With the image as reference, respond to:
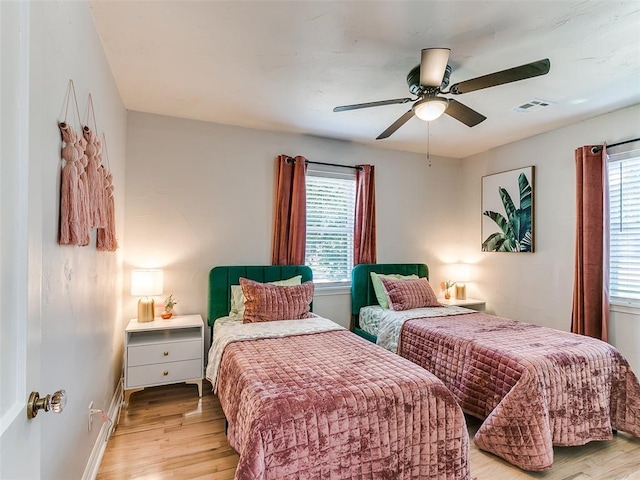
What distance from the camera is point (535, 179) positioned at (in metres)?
3.72

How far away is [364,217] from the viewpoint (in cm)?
407

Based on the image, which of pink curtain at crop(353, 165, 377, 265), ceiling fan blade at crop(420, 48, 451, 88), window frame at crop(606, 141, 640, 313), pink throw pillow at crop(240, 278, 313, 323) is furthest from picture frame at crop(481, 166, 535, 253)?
pink throw pillow at crop(240, 278, 313, 323)

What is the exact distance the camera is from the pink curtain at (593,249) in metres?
3.04

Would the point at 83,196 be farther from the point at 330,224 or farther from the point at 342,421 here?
the point at 330,224

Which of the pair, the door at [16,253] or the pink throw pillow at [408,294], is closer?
the door at [16,253]

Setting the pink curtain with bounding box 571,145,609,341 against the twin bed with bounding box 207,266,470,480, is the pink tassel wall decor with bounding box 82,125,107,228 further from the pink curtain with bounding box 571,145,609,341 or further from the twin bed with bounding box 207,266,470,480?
the pink curtain with bounding box 571,145,609,341

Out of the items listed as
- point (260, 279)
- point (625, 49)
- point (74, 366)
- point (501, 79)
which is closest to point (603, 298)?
point (625, 49)

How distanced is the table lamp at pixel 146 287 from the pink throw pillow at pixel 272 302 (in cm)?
73

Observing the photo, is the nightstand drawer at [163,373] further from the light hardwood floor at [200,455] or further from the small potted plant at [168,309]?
the small potted plant at [168,309]

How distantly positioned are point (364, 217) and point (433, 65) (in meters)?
2.28

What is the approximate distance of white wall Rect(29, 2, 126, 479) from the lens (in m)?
0.98

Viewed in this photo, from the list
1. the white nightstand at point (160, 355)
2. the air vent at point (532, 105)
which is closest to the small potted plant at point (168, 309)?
the white nightstand at point (160, 355)

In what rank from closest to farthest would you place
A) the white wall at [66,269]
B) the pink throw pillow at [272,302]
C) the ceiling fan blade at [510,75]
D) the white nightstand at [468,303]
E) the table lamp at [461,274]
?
the white wall at [66,269] < the ceiling fan blade at [510,75] < the pink throw pillow at [272,302] < the white nightstand at [468,303] < the table lamp at [461,274]

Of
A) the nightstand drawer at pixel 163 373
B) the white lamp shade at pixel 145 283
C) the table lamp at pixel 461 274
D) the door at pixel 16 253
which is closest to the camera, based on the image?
the door at pixel 16 253
